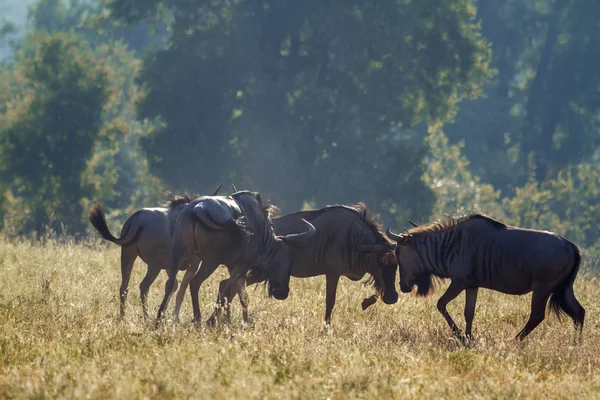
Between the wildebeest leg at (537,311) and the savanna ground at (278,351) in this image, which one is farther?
the wildebeest leg at (537,311)

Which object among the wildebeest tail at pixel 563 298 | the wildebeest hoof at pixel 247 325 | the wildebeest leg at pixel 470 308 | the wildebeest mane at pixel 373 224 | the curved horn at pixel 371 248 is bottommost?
the wildebeest hoof at pixel 247 325

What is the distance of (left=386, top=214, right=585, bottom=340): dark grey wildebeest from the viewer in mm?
10211

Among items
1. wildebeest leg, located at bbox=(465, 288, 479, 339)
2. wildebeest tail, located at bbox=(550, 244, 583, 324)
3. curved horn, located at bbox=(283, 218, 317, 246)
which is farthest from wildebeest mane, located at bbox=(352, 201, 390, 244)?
wildebeest tail, located at bbox=(550, 244, 583, 324)

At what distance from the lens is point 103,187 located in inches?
1207

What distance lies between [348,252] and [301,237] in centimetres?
64

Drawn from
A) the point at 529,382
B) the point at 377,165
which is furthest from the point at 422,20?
the point at 529,382

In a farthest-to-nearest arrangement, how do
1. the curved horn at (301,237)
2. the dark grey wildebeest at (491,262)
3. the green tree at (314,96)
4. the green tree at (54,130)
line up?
the green tree at (314,96) → the green tree at (54,130) → the curved horn at (301,237) → the dark grey wildebeest at (491,262)

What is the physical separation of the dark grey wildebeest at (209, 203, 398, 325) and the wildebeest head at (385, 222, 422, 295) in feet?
1.69

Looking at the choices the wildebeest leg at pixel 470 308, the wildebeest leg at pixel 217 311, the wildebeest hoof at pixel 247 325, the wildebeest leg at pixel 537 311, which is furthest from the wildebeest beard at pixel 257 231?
the wildebeest leg at pixel 537 311

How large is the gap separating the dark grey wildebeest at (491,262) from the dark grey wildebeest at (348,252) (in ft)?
2.05

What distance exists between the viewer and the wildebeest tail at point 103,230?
11500 mm

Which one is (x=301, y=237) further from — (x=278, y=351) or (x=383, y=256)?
(x=278, y=351)

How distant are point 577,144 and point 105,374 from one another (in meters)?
37.8

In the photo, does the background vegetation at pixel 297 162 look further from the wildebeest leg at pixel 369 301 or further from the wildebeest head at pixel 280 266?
the wildebeest head at pixel 280 266
